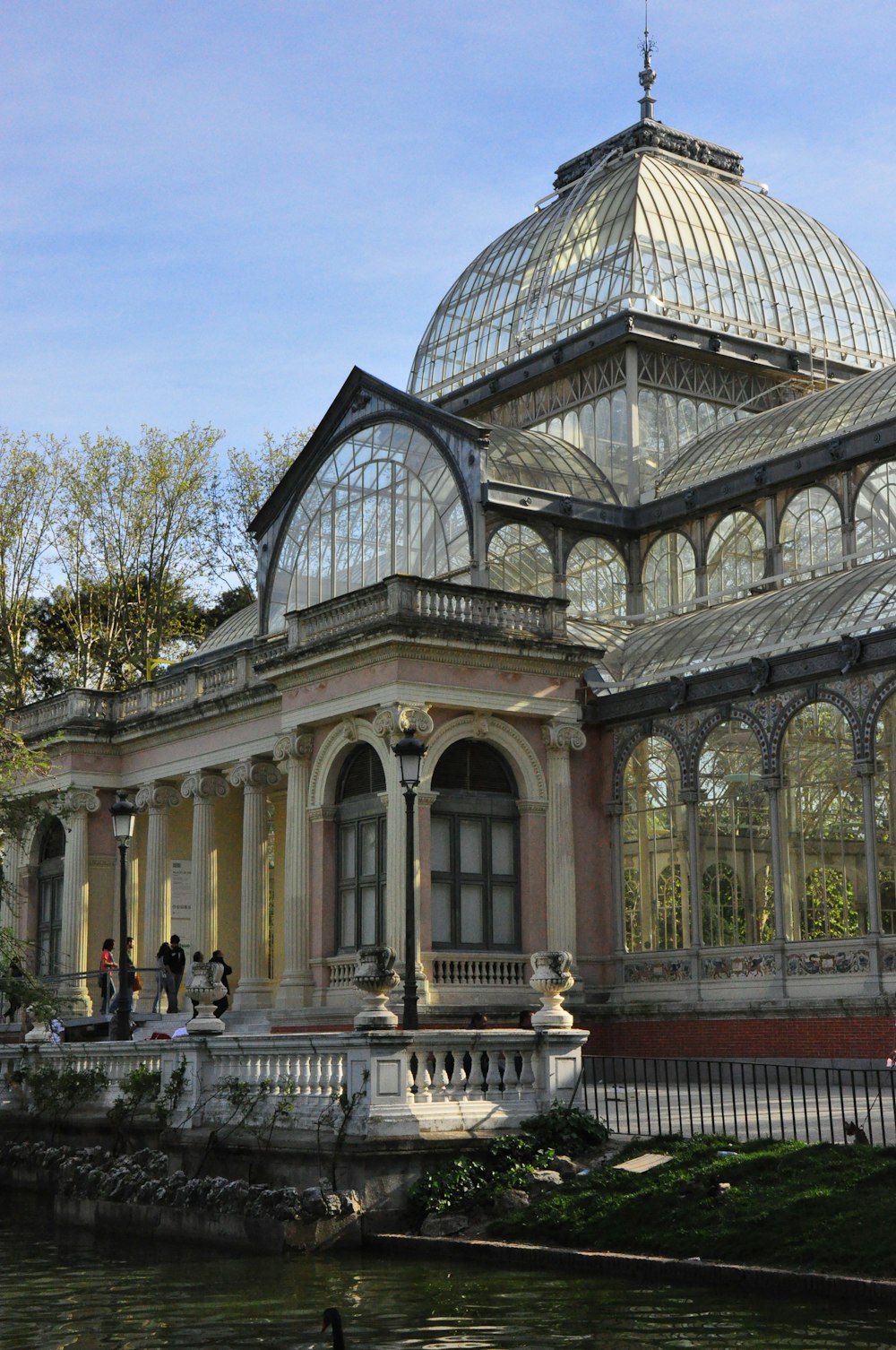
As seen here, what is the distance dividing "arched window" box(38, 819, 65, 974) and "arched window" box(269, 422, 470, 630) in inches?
284

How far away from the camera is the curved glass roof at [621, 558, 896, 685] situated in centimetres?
2805

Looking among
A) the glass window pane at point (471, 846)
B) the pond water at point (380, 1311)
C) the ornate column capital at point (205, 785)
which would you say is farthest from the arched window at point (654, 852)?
the pond water at point (380, 1311)

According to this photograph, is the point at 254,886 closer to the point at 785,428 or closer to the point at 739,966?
the point at 739,966

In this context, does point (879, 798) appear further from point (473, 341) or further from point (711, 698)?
point (473, 341)

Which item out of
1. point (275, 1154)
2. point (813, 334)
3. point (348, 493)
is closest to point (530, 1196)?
point (275, 1154)

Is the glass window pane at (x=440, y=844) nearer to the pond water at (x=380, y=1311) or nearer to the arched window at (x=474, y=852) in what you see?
the arched window at (x=474, y=852)

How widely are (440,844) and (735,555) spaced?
29.3 ft

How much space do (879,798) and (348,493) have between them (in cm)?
1402

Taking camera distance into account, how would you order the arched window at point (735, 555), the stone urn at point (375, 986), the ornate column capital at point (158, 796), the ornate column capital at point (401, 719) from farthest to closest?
the ornate column capital at point (158, 796)
the arched window at point (735, 555)
the ornate column capital at point (401, 719)
the stone urn at point (375, 986)

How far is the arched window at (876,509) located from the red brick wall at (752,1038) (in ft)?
29.5

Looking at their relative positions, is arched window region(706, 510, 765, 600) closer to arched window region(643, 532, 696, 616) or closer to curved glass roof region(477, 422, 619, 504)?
arched window region(643, 532, 696, 616)

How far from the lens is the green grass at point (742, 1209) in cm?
1366

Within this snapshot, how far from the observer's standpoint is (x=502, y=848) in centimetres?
3098

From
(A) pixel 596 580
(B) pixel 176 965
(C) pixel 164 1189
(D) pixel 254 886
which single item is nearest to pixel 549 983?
(C) pixel 164 1189
